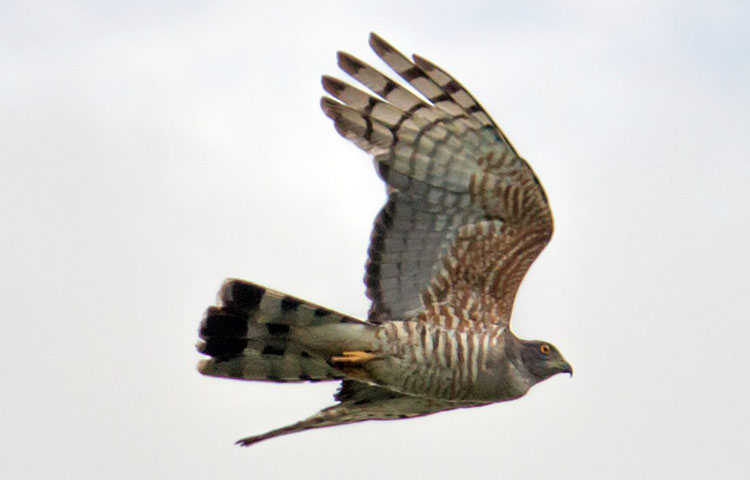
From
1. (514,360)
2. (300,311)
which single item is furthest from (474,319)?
(300,311)

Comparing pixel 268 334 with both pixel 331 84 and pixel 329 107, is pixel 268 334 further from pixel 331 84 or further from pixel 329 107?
pixel 331 84

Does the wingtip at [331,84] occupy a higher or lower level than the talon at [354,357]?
higher

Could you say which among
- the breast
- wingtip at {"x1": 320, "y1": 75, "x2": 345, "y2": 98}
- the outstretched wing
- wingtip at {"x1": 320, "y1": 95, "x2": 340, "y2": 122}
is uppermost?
wingtip at {"x1": 320, "y1": 75, "x2": 345, "y2": 98}

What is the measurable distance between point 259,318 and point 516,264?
216 cm

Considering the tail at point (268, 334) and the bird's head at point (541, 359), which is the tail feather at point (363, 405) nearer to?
the tail at point (268, 334)

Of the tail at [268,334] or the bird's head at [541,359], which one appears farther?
the bird's head at [541,359]

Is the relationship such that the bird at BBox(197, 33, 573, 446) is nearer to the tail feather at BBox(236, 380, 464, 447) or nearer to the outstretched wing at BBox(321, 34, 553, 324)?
the outstretched wing at BBox(321, 34, 553, 324)

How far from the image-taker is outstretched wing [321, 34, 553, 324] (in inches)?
568

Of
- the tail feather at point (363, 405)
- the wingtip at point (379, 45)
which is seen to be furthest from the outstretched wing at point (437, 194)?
the tail feather at point (363, 405)

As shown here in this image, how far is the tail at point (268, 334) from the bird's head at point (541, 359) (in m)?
1.42

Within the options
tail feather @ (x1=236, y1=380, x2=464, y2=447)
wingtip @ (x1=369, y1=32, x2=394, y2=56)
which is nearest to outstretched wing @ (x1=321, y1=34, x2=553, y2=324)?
wingtip @ (x1=369, y1=32, x2=394, y2=56)

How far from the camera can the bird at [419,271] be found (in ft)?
47.4

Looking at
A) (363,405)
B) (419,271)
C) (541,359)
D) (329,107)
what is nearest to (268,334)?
(363,405)

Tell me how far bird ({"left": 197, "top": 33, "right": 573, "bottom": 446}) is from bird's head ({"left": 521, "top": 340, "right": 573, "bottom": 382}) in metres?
0.19
